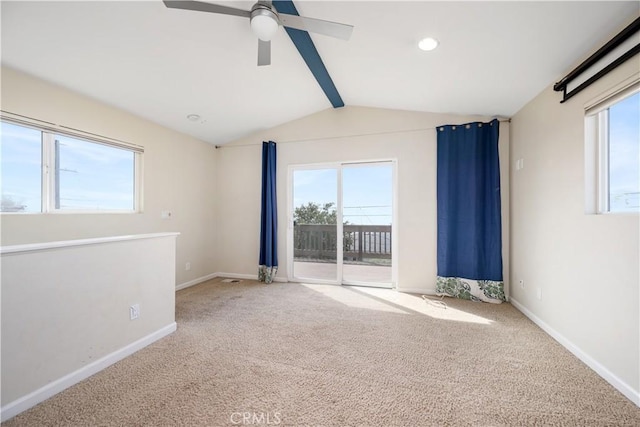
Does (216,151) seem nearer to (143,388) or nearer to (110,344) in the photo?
(110,344)

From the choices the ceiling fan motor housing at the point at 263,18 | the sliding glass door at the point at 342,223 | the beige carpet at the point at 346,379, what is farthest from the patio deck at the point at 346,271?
the ceiling fan motor housing at the point at 263,18

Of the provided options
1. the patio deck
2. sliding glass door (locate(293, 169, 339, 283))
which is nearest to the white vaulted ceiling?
sliding glass door (locate(293, 169, 339, 283))

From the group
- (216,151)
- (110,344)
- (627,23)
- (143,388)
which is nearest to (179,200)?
(216,151)

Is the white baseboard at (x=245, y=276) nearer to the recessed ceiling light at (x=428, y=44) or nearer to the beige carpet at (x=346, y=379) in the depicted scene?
the beige carpet at (x=346, y=379)

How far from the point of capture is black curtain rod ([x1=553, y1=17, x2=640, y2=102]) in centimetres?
161

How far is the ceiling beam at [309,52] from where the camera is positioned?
207cm

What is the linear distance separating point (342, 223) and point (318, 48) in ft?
7.89

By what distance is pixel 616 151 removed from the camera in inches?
75.9

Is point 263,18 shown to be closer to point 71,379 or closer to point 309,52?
point 309,52

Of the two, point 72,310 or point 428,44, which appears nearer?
point 72,310

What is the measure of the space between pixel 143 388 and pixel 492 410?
215 centimetres

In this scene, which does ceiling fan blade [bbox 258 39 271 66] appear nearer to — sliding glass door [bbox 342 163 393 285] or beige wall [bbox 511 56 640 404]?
sliding glass door [bbox 342 163 393 285]

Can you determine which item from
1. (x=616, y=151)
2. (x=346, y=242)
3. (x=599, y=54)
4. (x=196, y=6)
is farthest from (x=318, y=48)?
(x=346, y=242)

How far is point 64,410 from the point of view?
1558 mm
